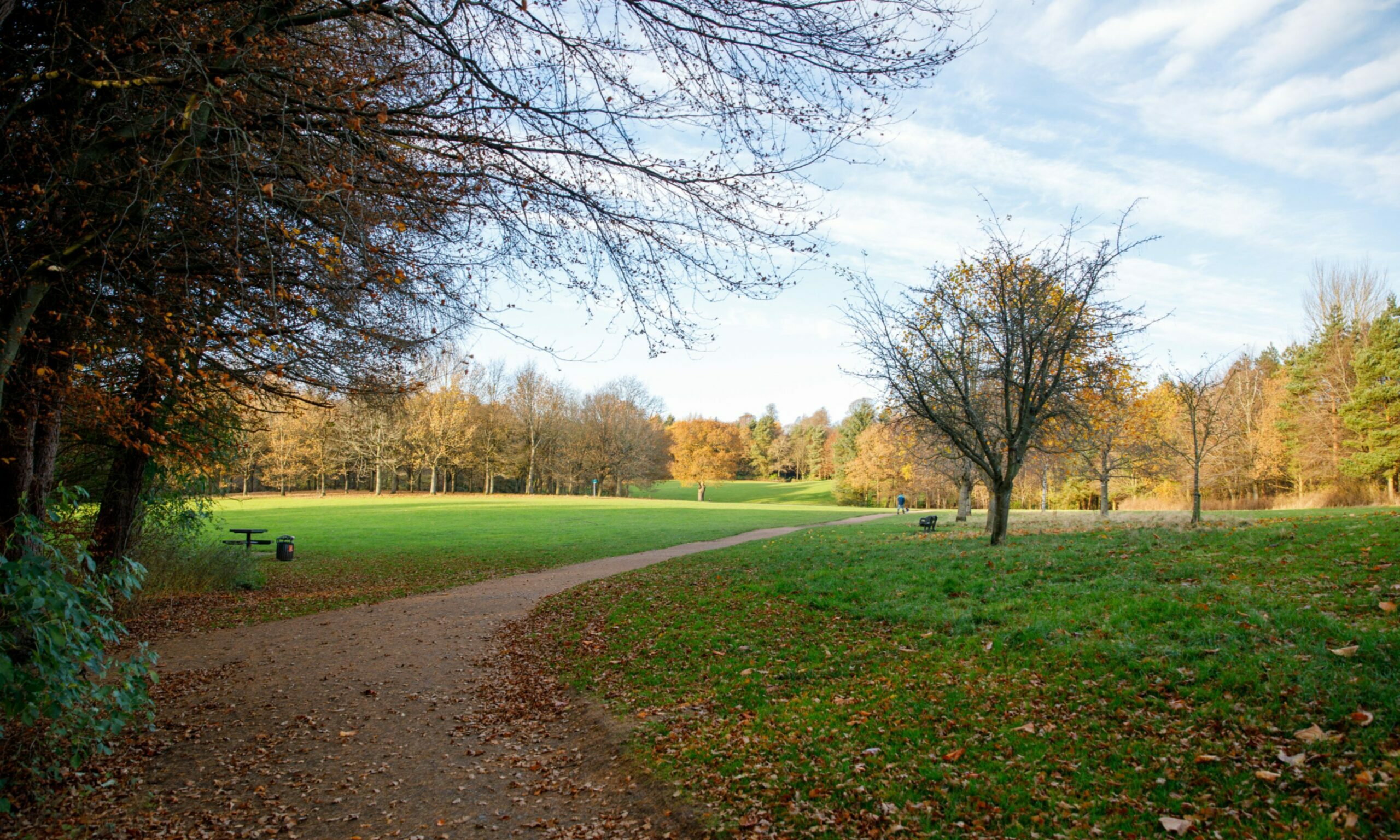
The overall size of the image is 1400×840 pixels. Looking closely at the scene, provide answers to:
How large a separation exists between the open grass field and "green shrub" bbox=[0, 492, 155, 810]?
63.0m

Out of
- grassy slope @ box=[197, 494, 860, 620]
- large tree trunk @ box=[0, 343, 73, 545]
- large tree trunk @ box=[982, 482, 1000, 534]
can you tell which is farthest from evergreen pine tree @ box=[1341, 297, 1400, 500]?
large tree trunk @ box=[0, 343, 73, 545]

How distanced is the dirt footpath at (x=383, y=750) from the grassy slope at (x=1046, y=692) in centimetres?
67

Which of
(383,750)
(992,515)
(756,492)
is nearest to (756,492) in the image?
(756,492)

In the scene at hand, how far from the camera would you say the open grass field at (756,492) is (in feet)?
237

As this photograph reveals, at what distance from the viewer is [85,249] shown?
5.17 meters

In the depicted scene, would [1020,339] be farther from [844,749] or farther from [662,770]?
[662,770]

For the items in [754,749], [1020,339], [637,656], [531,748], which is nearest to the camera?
[754,749]

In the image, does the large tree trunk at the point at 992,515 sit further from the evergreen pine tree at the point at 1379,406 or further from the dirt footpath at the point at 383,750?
the evergreen pine tree at the point at 1379,406

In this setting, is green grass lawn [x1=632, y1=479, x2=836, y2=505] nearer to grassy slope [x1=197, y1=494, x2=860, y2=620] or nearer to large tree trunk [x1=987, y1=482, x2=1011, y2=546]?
grassy slope [x1=197, y1=494, x2=860, y2=620]

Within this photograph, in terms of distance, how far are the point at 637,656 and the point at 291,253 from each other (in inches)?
249

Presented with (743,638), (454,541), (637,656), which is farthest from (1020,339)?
(454,541)

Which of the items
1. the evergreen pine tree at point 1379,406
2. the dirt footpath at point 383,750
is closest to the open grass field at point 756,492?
the evergreen pine tree at point 1379,406

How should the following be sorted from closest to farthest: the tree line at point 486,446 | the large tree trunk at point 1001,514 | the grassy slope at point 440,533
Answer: the large tree trunk at point 1001,514 → the grassy slope at point 440,533 → the tree line at point 486,446

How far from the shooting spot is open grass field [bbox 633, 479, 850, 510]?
72.4 metres
